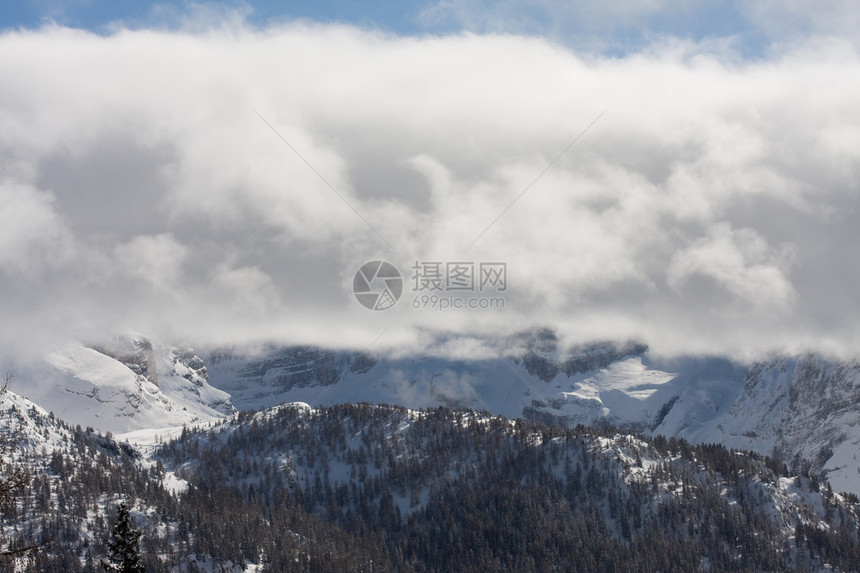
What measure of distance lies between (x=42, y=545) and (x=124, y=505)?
24.1 meters

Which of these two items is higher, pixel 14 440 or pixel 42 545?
pixel 14 440

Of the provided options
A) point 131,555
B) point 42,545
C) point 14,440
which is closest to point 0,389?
point 14,440

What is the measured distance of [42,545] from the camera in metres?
52.1

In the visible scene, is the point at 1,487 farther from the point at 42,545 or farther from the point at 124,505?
the point at 124,505

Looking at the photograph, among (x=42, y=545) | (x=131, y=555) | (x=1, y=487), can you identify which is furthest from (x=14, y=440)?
(x=131, y=555)

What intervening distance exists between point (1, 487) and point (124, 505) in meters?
24.2

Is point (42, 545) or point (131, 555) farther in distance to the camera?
point (131, 555)

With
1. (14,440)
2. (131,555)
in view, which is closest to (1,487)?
(14,440)

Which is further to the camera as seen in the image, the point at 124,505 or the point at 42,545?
the point at 124,505

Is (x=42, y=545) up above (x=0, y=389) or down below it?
below

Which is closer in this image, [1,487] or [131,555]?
[1,487]

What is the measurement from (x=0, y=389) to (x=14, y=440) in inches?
146

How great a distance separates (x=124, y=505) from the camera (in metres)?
75.8

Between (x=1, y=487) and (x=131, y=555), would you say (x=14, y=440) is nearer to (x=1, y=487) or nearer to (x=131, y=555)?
(x=1, y=487)
